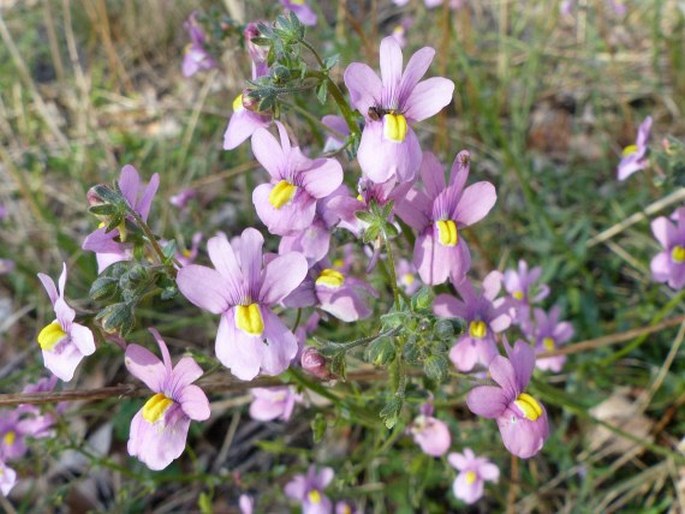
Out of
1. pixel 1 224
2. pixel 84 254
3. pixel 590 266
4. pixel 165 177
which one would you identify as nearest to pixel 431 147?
pixel 590 266

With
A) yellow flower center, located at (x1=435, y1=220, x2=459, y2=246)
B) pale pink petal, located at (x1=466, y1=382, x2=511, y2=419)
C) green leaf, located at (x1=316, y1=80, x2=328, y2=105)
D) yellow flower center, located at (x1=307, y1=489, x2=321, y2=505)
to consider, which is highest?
green leaf, located at (x1=316, y1=80, x2=328, y2=105)

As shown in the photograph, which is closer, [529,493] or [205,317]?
[529,493]

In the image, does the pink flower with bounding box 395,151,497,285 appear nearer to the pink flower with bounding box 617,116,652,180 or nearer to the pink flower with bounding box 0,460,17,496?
the pink flower with bounding box 617,116,652,180

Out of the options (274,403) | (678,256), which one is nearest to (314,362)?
(274,403)

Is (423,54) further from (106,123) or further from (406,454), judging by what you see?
(106,123)

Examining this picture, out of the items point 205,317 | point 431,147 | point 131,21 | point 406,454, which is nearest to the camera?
point 406,454

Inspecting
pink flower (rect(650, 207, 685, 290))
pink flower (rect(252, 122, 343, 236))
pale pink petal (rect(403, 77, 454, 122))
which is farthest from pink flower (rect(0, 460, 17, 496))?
pink flower (rect(650, 207, 685, 290))
